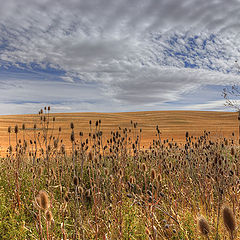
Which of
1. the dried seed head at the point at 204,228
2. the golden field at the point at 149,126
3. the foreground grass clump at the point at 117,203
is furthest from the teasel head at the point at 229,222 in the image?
the golden field at the point at 149,126

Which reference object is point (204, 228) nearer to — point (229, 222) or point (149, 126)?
point (229, 222)

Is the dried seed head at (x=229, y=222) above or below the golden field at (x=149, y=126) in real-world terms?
above

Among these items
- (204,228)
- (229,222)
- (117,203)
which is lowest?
(117,203)

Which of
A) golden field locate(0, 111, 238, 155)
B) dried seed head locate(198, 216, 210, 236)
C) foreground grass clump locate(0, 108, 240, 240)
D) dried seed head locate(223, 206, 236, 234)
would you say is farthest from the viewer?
golden field locate(0, 111, 238, 155)

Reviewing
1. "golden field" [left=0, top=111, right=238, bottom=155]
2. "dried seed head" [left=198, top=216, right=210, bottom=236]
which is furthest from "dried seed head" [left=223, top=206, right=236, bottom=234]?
"golden field" [left=0, top=111, right=238, bottom=155]

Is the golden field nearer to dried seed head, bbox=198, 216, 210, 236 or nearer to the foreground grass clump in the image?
the foreground grass clump

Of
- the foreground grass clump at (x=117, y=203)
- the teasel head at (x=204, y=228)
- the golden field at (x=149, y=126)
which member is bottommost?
the golden field at (x=149, y=126)

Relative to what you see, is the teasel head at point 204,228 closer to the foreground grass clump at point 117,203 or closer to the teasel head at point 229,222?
the foreground grass clump at point 117,203

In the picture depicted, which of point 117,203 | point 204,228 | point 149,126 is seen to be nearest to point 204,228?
point 204,228

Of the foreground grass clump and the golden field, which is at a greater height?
the foreground grass clump

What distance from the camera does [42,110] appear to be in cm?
423

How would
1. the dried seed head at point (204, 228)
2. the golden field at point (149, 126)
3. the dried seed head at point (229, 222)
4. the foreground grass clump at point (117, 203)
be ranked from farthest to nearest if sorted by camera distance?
the golden field at point (149, 126), the foreground grass clump at point (117, 203), the dried seed head at point (204, 228), the dried seed head at point (229, 222)

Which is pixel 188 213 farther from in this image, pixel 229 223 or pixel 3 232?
pixel 3 232

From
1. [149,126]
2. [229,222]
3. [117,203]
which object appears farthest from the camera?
[149,126]
